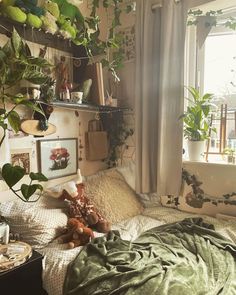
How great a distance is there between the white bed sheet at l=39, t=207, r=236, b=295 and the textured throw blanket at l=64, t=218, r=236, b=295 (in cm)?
7

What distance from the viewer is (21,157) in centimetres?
177

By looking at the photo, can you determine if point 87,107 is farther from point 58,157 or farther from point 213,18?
point 213,18

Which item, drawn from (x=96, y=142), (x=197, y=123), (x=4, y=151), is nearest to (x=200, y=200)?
(x=197, y=123)

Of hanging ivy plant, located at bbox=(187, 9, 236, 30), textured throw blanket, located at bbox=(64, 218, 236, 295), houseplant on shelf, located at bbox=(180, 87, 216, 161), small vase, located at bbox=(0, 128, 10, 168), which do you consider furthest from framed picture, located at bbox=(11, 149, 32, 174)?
hanging ivy plant, located at bbox=(187, 9, 236, 30)

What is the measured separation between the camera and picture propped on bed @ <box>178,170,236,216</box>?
1.99 m

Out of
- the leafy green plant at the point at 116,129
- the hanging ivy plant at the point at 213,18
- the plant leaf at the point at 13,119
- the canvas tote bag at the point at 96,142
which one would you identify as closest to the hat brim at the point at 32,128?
the plant leaf at the point at 13,119

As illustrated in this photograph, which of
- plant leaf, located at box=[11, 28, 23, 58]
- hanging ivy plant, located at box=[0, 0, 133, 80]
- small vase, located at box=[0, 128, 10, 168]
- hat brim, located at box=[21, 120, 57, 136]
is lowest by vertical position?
small vase, located at box=[0, 128, 10, 168]

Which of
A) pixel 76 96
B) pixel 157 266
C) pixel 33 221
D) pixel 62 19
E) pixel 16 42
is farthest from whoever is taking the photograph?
pixel 76 96

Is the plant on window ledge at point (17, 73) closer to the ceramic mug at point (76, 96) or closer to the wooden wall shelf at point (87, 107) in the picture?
the wooden wall shelf at point (87, 107)

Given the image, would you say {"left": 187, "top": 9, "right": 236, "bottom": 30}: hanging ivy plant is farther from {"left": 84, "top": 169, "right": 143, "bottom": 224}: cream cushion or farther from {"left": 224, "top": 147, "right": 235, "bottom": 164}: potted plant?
{"left": 84, "top": 169, "right": 143, "bottom": 224}: cream cushion

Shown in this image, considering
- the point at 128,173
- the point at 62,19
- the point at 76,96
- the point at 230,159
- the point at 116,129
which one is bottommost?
the point at 128,173

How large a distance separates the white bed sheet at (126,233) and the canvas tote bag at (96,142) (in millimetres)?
638

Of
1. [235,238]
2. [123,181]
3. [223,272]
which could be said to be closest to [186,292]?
[223,272]

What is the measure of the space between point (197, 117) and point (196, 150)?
27 cm
